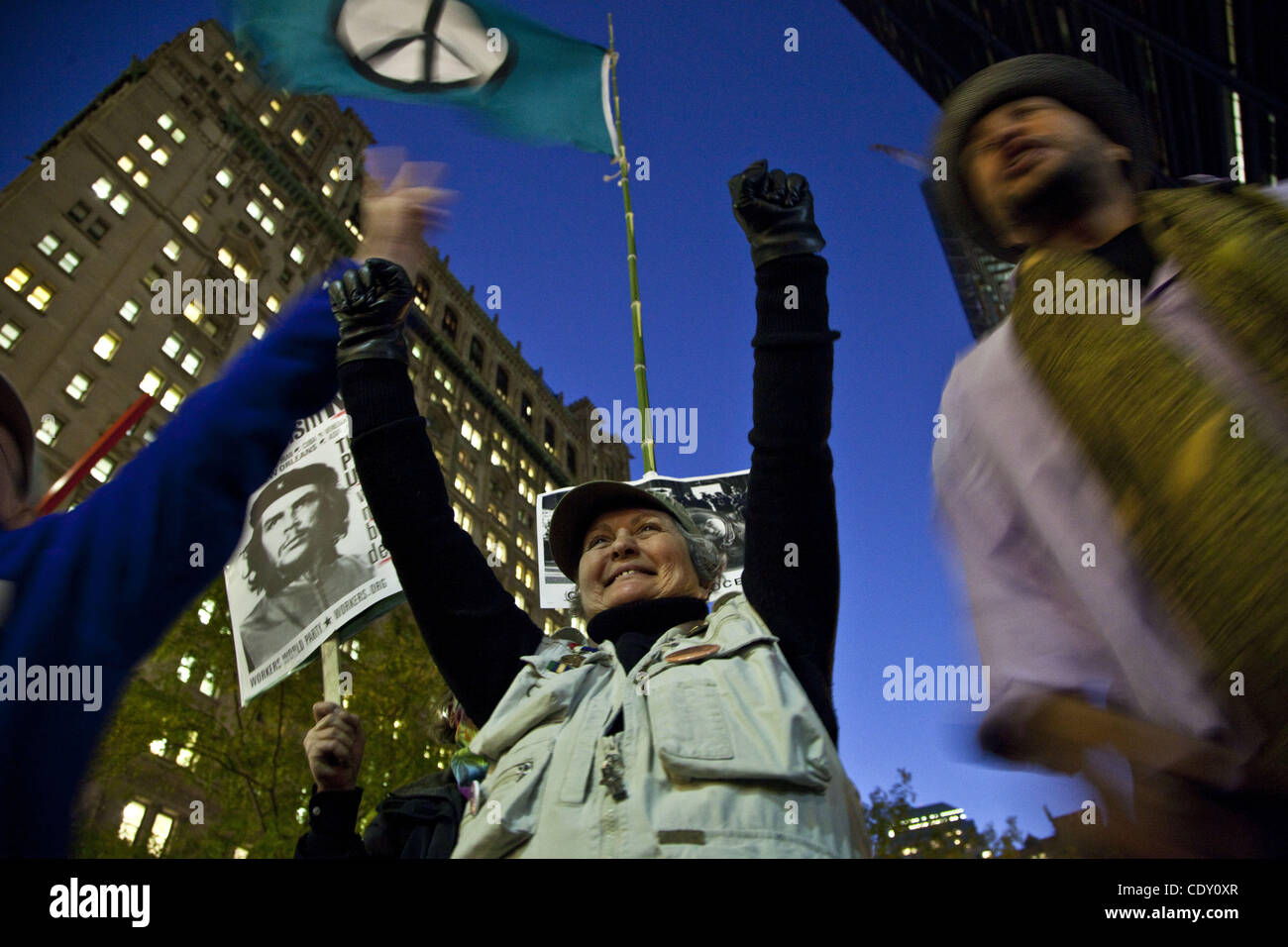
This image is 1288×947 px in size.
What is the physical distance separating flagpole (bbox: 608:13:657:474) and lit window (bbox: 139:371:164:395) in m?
23.0

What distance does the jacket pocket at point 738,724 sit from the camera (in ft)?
6.22

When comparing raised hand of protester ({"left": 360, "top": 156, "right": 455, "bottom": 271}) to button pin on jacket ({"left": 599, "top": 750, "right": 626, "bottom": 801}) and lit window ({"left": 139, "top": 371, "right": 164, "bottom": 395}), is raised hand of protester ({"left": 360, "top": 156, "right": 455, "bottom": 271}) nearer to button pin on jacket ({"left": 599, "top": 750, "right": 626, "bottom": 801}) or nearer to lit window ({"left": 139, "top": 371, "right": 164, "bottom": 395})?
button pin on jacket ({"left": 599, "top": 750, "right": 626, "bottom": 801})

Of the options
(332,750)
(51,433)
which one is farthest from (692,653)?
(51,433)

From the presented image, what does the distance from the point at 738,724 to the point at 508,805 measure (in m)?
0.58

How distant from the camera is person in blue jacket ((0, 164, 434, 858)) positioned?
2195mm

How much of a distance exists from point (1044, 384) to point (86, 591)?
269cm

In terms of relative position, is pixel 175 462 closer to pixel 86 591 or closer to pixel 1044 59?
pixel 86 591

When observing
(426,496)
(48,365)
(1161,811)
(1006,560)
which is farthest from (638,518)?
(48,365)

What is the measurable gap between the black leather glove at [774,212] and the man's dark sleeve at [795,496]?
24cm

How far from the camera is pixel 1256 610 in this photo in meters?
1.47

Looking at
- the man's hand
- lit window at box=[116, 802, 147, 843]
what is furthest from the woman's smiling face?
lit window at box=[116, 802, 147, 843]

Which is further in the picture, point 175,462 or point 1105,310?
point 175,462

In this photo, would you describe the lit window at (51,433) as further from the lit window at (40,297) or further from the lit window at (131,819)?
the lit window at (131,819)
